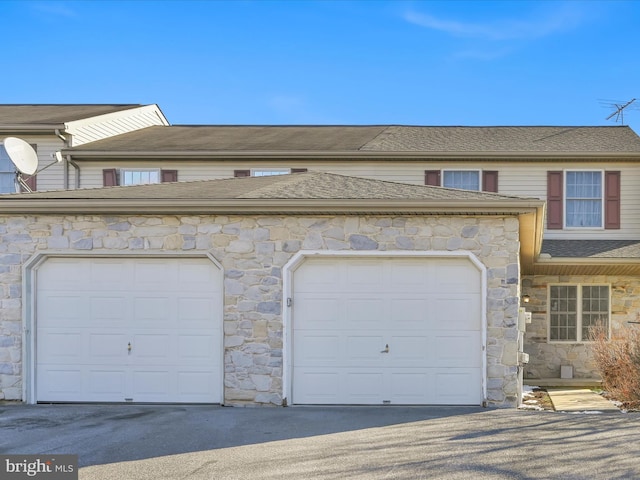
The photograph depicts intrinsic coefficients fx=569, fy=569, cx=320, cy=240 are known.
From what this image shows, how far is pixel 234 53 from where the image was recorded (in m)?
20.9

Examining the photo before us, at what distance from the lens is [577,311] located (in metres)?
14.0

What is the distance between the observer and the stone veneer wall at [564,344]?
45.1 feet

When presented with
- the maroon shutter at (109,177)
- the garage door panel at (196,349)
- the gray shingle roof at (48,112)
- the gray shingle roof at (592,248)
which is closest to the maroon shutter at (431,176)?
the gray shingle roof at (592,248)

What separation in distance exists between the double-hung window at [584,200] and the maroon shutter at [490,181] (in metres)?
1.82

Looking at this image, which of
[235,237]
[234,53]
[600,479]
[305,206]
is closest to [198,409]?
[235,237]

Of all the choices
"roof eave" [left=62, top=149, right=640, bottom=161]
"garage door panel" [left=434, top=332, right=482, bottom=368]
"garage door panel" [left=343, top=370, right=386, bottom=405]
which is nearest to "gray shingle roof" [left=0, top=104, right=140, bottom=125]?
"roof eave" [left=62, top=149, right=640, bottom=161]

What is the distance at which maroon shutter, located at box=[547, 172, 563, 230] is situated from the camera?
48.3 ft

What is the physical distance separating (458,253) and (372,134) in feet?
29.1

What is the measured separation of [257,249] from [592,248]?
9.00 metres

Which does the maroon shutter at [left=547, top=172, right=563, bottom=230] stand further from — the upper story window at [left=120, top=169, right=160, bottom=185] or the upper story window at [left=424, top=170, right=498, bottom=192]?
the upper story window at [left=120, top=169, right=160, bottom=185]

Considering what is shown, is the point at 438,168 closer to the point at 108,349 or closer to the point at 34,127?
the point at 108,349

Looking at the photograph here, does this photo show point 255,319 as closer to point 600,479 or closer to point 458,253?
point 458,253

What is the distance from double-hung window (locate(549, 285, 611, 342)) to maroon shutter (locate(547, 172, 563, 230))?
1.71m

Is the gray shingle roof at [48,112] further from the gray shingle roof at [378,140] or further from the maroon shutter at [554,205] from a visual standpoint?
the maroon shutter at [554,205]
